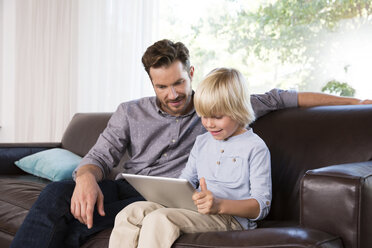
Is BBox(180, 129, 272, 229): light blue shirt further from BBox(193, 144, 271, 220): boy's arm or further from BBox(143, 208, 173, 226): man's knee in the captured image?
BBox(143, 208, 173, 226): man's knee

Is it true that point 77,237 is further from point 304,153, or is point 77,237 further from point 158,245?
point 304,153

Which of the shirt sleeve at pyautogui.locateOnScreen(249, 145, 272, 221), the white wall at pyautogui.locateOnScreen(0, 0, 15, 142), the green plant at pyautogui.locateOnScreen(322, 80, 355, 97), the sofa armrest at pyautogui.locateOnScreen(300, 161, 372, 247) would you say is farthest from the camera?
the white wall at pyautogui.locateOnScreen(0, 0, 15, 142)

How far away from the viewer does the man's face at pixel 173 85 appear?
192 centimetres

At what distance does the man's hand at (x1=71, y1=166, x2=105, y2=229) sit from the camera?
1.54 m

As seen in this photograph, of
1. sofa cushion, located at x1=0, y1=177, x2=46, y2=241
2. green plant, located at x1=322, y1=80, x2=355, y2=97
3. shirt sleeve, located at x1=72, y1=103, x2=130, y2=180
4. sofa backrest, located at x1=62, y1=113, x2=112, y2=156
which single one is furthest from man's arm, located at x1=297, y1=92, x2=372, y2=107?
green plant, located at x1=322, y1=80, x2=355, y2=97

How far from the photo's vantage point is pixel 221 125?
157 centimetres

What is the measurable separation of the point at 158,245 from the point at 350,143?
31.8 inches

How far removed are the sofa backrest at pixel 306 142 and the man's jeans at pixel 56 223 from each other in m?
0.63

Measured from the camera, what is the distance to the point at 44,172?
2.63 metres

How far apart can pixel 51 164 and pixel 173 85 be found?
3.54ft

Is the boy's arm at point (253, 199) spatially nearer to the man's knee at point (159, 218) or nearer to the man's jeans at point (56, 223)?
the man's knee at point (159, 218)

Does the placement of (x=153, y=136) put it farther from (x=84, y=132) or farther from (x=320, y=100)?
(x=84, y=132)

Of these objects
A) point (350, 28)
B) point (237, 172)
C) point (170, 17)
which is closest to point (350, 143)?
point (237, 172)

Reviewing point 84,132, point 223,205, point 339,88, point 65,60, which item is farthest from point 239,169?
point 65,60
